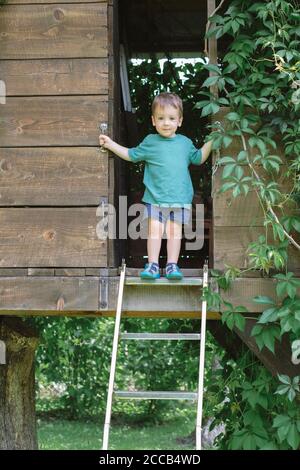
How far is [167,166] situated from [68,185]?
600 mm

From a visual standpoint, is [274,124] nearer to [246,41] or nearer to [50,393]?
[246,41]

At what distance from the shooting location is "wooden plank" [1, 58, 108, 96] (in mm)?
5129

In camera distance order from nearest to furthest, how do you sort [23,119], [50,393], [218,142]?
[218,142] → [23,119] → [50,393]

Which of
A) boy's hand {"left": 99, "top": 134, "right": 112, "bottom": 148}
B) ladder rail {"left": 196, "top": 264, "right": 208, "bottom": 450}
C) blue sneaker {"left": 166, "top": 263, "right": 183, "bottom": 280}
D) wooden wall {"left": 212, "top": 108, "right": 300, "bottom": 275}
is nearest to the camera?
ladder rail {"left": 196, "top": 264, "right": 208, "bottom": 450}

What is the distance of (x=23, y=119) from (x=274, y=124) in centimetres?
151

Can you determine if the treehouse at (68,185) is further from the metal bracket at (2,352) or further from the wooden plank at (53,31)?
the metal bracket at (2,352)

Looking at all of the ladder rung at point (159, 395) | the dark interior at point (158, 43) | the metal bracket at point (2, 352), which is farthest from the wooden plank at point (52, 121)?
the metal bracket at point (2, 352)

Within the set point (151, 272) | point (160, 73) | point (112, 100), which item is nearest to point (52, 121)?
point (112, 100)

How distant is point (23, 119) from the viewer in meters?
5.17

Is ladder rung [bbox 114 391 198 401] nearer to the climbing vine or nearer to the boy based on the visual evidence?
the climbing vine

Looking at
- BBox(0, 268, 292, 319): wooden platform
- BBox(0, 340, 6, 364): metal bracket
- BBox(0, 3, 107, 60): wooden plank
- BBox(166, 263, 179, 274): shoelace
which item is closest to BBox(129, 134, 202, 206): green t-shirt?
BBox(166, 263, 179, 274): shoelace

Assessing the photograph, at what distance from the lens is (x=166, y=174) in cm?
506

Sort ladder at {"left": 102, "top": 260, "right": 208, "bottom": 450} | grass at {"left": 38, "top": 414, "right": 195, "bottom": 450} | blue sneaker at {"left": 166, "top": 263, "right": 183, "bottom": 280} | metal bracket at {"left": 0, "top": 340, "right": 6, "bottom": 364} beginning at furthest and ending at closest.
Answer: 1. grass at {"left": 38, "top": 414, "right": 195, "bottom": 450}
2. metal bracket at {"left": 0, "top": 340, "right": 6, "bottom": 364}
3. blue sneaker at {"left": 166, "top": 263, "right": 183, "bottom": 280}
4. ladder at {"left": 102, "top": 260, "right": 208, "bottom": 450}
